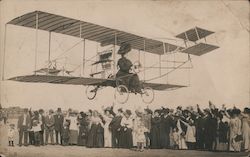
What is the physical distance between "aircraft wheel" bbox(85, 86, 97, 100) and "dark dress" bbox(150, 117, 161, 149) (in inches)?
22.2

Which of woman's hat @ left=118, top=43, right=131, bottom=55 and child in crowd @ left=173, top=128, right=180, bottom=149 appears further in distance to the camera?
woman's hat @ left=118, top=43, right=131, bottom=55

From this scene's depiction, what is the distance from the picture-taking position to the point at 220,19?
148 inches

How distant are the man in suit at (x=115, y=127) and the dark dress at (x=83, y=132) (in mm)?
218

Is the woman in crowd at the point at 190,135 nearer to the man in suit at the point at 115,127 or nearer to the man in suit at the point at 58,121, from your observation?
the man in suit at the point at 115,127

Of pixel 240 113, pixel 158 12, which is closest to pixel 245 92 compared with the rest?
pixel 240 113

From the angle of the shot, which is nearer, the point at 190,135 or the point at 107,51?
the point at 190,135

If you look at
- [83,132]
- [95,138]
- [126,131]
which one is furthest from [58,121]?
[126,131]

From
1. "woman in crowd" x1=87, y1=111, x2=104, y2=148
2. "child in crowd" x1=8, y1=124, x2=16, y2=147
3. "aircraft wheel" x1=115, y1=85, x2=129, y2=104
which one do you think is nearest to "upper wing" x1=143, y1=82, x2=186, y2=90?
"aircraft wheel" x1=115, y1=85, x2=129, y2=104

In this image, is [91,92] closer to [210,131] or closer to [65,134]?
[65,134]

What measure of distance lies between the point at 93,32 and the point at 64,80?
1.61ft

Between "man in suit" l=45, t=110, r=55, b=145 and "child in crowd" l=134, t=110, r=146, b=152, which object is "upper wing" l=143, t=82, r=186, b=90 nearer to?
"child in crowd" l=134, t=110, r=146, b=152

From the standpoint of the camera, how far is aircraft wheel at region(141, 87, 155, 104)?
375 cm

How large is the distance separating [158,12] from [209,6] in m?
0.45

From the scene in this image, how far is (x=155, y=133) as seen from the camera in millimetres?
3711
